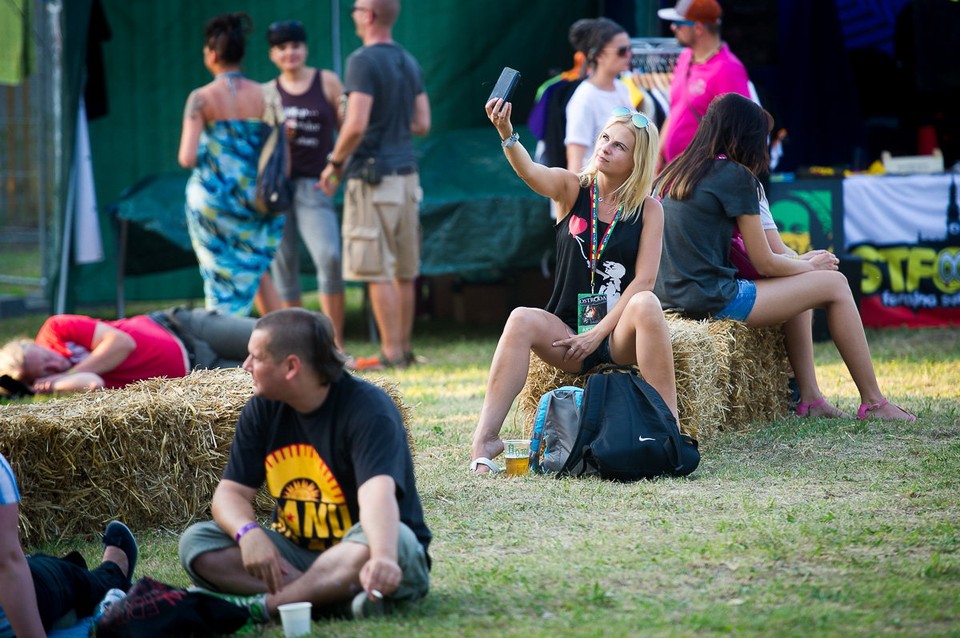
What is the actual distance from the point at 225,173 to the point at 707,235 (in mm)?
3385

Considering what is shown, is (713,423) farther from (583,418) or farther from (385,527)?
(385,527)

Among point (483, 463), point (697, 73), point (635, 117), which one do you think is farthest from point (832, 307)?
point (697, 73)

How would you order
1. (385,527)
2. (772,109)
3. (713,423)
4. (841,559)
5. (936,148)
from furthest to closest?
1. (936,148)
2. (772,109)
3. (713,423)
4. (841,559)
5. (385,527)

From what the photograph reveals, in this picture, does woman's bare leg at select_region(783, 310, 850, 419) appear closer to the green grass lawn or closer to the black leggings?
the green grass lawn

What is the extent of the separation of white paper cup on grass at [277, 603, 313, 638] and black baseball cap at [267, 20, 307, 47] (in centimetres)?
556

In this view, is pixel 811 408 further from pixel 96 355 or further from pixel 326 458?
pixel 96 355

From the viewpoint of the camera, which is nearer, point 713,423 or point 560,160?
point 713,423

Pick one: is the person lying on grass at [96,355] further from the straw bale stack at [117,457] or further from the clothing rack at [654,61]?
the clothing rack at [654,61]

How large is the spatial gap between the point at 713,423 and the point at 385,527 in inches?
104

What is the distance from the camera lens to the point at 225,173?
766 cm

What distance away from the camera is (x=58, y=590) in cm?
330

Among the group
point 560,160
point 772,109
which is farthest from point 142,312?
point 772,109

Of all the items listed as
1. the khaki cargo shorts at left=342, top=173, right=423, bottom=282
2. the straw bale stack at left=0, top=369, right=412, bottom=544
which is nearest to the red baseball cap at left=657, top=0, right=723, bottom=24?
the khaki cargo shorts at left=342, top=173, right=423, bottom=282

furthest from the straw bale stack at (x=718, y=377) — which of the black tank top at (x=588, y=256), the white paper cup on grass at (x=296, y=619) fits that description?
the white paper cup on grass at (x=296, y=619)
